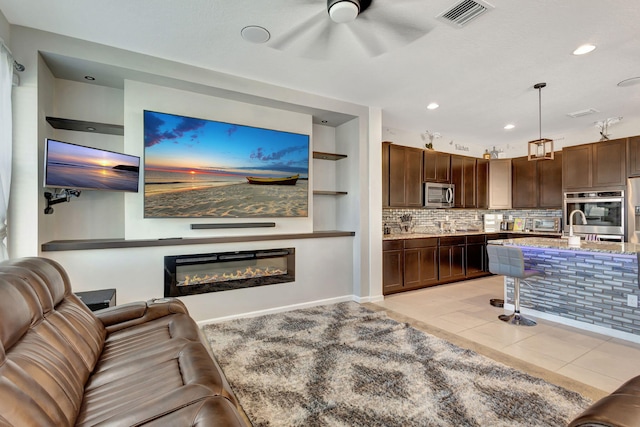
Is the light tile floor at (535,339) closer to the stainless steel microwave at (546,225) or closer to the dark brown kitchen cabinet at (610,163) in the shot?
the stainless steel microwave at (546,225)

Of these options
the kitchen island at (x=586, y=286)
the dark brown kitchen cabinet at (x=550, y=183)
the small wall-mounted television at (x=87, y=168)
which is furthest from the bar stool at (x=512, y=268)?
the small wall-mounted television at (x=87, y=168)

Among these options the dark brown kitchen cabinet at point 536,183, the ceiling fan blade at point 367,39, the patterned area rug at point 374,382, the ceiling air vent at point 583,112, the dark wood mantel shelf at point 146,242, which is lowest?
the patterned area rug at point 374,382

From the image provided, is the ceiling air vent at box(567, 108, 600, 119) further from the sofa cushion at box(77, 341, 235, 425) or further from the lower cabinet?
the sofa cushion at box(77, 341, 235, 425)

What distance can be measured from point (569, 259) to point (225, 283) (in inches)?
157

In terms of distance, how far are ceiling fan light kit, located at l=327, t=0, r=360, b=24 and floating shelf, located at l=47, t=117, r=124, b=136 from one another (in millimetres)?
2431

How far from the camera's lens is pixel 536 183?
6152 millimetres

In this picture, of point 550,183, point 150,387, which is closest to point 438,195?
point 550,183

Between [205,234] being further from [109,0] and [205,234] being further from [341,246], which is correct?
[109,0]

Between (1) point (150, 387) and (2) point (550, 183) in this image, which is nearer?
(1) point (150, 387)

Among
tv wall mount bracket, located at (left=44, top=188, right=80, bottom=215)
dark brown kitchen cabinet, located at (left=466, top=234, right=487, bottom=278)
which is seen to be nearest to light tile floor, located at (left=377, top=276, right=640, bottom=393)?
dark brown kitchen cabinet, located at (left=466, top=234, right=487, bottom=278)

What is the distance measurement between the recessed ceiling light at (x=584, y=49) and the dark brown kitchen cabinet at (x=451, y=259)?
124 inches

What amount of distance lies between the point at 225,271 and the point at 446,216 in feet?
15.9

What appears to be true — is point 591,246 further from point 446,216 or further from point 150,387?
point 150,387

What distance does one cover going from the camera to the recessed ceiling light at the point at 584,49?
9.16 ft
